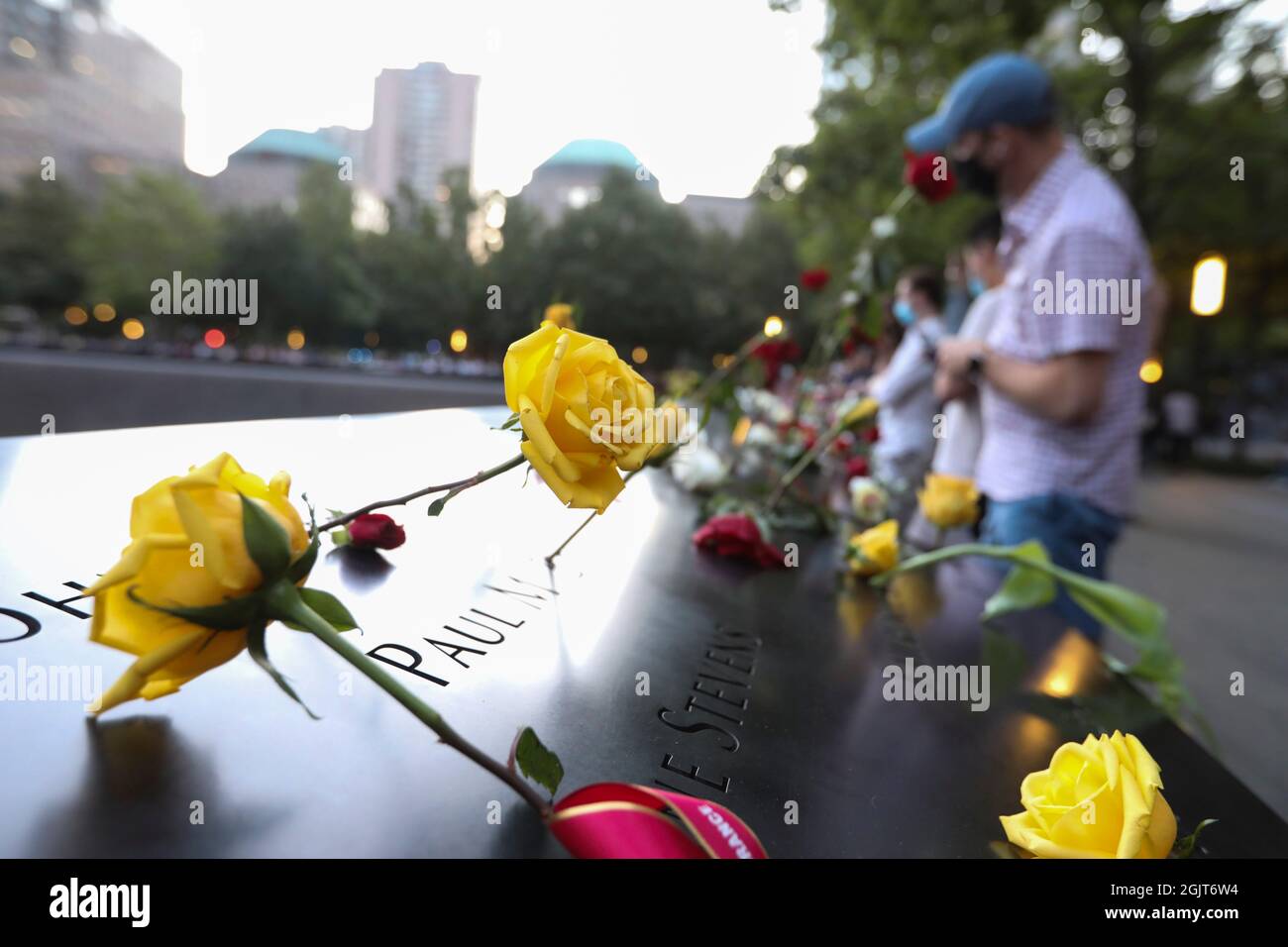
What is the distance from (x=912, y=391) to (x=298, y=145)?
24.6 metres

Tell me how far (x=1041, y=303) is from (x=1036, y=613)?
30.3 inches

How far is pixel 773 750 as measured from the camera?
31.3 inches

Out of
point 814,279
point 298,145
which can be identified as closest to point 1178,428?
point 814,279

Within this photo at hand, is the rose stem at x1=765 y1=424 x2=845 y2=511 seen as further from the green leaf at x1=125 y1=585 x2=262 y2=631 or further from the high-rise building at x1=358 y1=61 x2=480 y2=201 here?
the high-rise building at x1=358 y1=61 x2=480 y2=201

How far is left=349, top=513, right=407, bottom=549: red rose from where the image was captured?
1.09m

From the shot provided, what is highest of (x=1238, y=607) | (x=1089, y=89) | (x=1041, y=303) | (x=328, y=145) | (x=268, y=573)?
(x=328, y=145)

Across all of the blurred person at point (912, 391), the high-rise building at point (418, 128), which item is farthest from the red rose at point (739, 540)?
the high-rise building at point (418, 128)

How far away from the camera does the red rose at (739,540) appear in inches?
63.9

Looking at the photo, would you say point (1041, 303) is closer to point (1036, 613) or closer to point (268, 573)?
point (1036, 613)

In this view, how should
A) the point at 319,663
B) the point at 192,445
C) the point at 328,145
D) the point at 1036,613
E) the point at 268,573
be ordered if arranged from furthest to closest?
the point at 328,145 → the point at 192,445 → the point at 1036,613 → the point at 319,663 → the point at 268,573

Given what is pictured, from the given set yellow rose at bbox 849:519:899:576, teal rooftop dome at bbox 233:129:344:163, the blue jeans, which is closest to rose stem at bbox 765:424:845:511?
yellow rose at bbox 849:519:899:576

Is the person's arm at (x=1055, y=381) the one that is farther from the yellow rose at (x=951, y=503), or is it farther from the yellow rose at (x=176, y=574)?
the yellow rose at (x=176, y=574)
